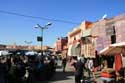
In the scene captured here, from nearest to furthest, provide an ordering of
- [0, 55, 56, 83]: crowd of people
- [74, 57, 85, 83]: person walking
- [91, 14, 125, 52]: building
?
[0, 55, 56, 83]: crowd of people → [74, 57, 85, 83]: person walking → [91, 14, 125, 52]: building

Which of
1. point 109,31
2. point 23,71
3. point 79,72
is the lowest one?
point 79,72

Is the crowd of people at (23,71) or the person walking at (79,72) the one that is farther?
the person walking at (79,72)

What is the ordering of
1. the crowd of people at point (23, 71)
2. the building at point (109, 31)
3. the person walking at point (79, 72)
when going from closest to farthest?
the crowd of people at point (23, 71) → the person walking at point (79, 72) → the building at point (109, 31)

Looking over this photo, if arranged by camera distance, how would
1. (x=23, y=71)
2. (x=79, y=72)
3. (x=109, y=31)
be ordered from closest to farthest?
1. (x=23, y=71)
2. (x=79, y=72)
3. (x=109, y=31)

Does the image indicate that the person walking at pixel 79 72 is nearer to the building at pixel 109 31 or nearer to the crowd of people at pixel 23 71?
the crowd of people at pixel 23 71

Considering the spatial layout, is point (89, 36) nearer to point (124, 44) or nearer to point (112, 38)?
point (112, 38)

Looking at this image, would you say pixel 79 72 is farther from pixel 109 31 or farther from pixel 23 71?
pixel 109 31

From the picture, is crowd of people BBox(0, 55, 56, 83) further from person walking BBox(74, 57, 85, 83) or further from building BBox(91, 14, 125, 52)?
building BBox(91, 14, 125, 52)

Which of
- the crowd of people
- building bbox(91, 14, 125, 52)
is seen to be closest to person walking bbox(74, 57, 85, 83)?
the crowd of people

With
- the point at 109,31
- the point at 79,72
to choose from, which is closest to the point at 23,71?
the point at 79,72

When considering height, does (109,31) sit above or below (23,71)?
above

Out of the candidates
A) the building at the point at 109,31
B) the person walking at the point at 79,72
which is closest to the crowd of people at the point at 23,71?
the person walking at the point at 79,72

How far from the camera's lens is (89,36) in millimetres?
42312

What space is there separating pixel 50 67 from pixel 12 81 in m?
10.3
